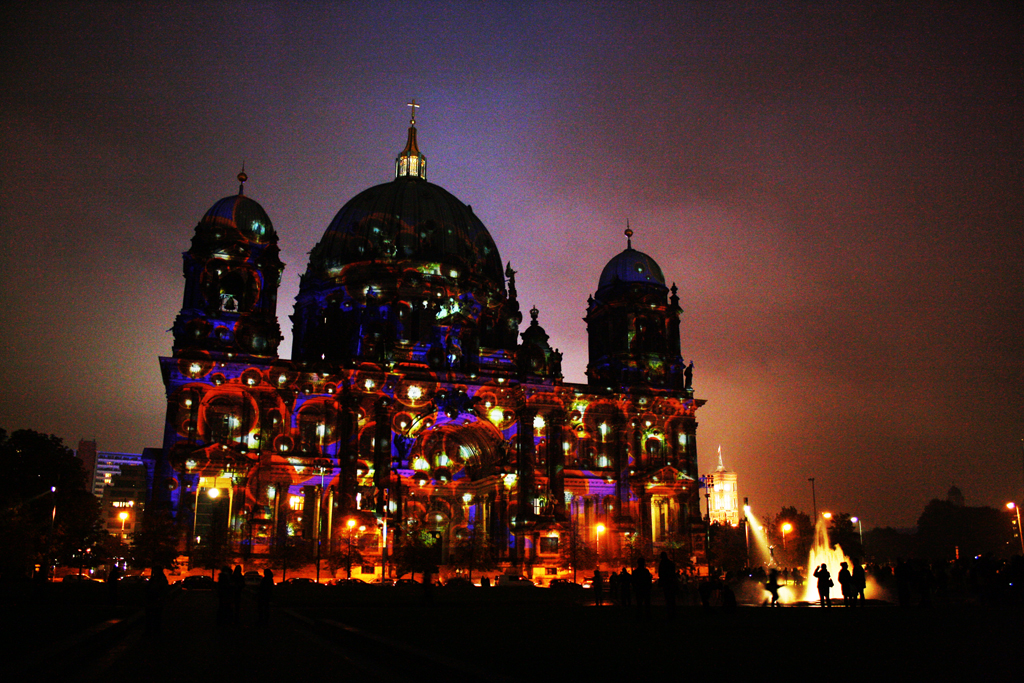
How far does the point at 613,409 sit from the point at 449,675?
74.9m

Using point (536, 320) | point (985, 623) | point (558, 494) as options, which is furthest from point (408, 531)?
point (985, 623)

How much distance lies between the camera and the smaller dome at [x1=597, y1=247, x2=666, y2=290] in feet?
311

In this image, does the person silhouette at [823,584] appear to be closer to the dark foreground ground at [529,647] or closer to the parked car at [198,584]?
the dark foreground ground at [529,647]

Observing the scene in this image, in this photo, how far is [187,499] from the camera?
2753 inches

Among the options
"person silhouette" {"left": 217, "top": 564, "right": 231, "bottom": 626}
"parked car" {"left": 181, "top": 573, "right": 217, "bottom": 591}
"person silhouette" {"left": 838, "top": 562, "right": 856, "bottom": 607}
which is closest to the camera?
"person silhouette" {"left": 217, "top": 564, "right": 231, "bottom": 626}

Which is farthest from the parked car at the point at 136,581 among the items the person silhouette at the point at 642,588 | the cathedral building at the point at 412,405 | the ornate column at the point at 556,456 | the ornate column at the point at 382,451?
the person silhouette at the point at 642,588

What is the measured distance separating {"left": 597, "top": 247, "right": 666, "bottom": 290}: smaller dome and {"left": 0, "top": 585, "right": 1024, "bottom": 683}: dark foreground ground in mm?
67173

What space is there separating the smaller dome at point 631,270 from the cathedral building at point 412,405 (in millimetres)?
246

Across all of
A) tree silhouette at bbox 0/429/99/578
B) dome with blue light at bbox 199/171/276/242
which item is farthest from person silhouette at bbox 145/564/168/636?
dome with blue light at bbox 199/171/276/242

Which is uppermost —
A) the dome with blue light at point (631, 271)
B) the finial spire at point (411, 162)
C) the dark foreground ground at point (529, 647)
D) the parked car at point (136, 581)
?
the finial spire at point (411, 162)

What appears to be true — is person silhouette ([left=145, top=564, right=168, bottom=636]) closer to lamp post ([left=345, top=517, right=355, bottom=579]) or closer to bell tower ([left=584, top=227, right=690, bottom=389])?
lamp post ([left=345, top=517, right=355, bottom=579])

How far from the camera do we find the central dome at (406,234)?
9138 centimetres

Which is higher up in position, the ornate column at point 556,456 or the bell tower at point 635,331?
the bell tower at point 635,331

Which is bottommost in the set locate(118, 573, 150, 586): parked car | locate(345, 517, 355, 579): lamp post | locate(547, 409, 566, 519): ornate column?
locate(118, 573, 150, 586): parked car
